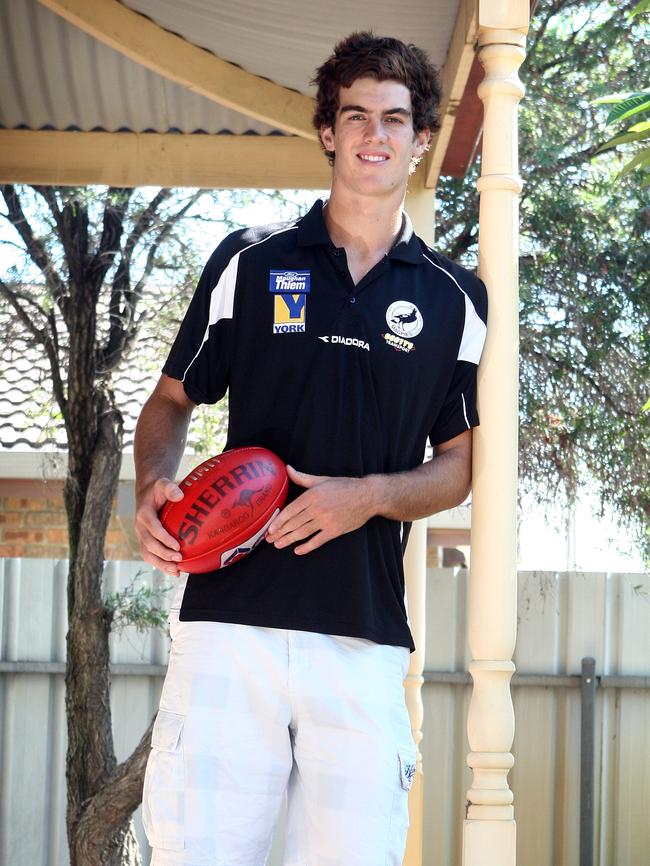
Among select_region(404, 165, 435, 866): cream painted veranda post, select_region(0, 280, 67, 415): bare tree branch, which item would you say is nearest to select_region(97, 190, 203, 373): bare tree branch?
select_region(0, 280, 67, 415): bare tree branch

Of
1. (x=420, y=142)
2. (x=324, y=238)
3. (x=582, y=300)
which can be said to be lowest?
(x=324, y=238)

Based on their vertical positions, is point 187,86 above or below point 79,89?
below

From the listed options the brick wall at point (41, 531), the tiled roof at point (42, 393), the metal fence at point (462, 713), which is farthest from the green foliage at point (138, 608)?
the brick wall at point (41, 531)

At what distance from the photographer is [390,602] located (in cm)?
259

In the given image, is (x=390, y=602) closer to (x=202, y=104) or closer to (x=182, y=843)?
(x=182, y=843)

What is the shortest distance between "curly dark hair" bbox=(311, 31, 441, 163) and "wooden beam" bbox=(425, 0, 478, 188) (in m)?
0.45

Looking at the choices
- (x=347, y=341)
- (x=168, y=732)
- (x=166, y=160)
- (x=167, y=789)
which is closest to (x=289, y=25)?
(x=166, y=160)

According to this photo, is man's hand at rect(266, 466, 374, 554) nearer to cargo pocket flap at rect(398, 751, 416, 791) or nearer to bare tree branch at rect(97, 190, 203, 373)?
cargo pocket flap at rect(398, 751, 416, 791)

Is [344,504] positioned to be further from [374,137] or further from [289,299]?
[374,137]

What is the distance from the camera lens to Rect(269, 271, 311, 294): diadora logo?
2676mm

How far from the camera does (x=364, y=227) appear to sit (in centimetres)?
280

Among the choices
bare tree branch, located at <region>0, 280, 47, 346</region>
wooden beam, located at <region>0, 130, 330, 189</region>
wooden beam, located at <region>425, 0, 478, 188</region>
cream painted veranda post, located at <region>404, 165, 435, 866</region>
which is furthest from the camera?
bare tree branch, located at <region>0, 280, 47, 346</region>

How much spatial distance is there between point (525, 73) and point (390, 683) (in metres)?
4.37

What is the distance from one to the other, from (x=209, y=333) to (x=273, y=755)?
3.12 feet
